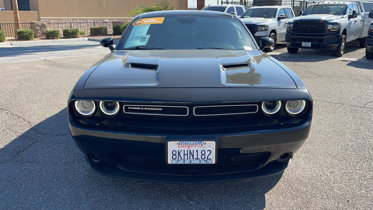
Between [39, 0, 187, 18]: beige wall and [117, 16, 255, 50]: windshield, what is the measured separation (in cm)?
2972

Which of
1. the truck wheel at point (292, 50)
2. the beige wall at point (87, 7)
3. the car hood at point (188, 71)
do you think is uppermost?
the beige wall at point (87, 7)

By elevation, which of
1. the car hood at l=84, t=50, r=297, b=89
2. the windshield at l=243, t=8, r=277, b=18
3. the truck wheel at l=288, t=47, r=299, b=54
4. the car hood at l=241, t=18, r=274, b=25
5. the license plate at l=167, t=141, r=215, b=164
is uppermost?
the windshield at l=243, t=8, r=277, b=18

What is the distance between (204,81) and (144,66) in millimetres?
644

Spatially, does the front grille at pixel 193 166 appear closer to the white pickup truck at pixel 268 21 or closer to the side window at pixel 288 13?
the white pickup truck at pixel 268 21

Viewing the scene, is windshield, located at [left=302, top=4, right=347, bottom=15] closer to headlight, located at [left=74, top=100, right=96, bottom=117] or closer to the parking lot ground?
the parking lot ground

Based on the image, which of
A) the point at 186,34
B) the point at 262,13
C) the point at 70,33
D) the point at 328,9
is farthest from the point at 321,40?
the point at 70,33

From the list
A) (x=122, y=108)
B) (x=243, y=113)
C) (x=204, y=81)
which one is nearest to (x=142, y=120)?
(x=122, y=108)

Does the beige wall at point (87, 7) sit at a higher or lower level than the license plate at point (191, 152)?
higher

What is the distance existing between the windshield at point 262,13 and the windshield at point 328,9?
1414mm

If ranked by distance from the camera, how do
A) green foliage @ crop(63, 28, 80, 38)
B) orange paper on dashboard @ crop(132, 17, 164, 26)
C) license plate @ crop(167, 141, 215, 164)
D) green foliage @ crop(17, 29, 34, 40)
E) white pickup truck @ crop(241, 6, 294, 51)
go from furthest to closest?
green foliage @ crop(63, 28, 80, 38)
green foliage @ crop(17, 29, 34, 40)
white pickup truck @ crop(241, 6, 294, 51)
orange paper on dashboard @ crop(132, 17, 164, 26)
license plate @ crop(167, 141, 215, 164)

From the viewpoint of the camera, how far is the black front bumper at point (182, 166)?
7.15ft

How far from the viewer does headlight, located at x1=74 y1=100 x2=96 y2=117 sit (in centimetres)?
232

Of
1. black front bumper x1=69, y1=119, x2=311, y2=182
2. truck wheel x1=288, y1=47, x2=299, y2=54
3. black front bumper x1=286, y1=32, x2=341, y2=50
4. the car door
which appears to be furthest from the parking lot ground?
the car door

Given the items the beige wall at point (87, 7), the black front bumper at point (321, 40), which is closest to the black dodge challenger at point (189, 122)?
the black front bumper at point (321, 40)
